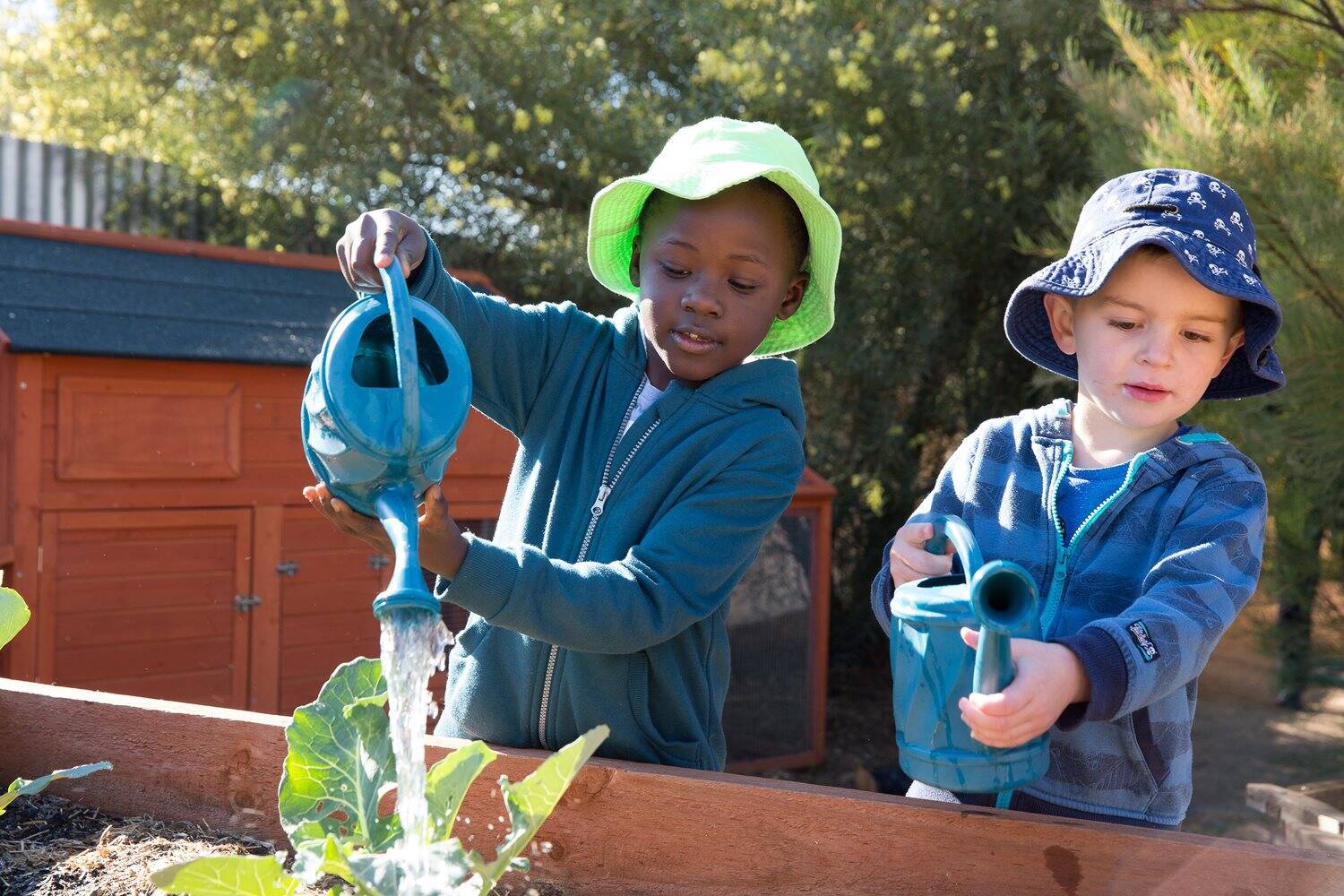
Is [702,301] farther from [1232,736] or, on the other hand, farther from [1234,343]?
[1232,736]

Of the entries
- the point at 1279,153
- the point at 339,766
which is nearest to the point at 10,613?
the point at 339,766

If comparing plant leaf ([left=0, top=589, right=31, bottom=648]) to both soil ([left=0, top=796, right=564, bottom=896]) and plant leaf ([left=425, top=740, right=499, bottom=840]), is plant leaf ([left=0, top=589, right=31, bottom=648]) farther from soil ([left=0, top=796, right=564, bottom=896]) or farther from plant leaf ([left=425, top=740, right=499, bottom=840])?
plant leaf ([left=425, top=740, right=499, bottom=840])

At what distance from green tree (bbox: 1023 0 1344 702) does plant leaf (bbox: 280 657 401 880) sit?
2.30m

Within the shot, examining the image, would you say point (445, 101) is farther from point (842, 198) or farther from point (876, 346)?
point (876, 346)

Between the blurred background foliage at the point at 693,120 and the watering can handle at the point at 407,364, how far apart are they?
4.01 metres

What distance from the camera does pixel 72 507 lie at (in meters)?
3.52

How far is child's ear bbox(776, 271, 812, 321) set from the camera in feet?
5.53

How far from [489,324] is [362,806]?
0.62m

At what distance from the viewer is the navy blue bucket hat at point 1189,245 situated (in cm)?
134

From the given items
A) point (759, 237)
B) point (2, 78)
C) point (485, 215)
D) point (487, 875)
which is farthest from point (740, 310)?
point (2, 78)

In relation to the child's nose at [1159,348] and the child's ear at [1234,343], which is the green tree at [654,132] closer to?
the child's ear at [1234,343]

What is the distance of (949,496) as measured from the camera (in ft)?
5.08

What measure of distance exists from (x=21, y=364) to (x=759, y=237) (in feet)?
8.53

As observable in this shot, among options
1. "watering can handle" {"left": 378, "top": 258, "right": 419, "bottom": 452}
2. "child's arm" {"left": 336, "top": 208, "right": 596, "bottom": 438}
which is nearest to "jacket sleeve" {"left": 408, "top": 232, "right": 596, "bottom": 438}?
"child's arm" {"left": 336, "top": 208, "right": 596, "bottom": 438}
